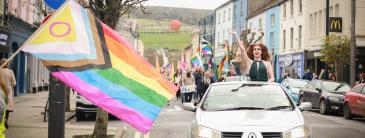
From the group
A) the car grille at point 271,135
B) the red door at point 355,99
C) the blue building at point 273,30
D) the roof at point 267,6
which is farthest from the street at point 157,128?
the roof at point 267,6

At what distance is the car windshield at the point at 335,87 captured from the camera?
22500mm

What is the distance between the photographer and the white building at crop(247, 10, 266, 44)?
5728cm

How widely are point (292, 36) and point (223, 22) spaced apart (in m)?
31.0

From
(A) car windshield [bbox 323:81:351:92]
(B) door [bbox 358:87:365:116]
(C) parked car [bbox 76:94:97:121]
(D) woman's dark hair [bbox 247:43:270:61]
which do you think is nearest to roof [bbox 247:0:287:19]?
(A) car windshield [bbox 323:81:351:92]

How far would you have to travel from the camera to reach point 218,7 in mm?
81875

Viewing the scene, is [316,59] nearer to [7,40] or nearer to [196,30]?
[7,40]

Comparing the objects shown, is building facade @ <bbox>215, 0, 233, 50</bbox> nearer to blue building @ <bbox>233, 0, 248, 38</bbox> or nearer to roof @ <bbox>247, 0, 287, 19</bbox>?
blue building @ <bbox>233, 0, 248, 38</bbox>

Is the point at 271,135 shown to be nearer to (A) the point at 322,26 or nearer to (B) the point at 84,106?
(B) the point at 84,106

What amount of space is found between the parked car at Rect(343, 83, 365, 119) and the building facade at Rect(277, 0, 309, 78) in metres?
23.5

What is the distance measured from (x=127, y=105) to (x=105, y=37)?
1.09m

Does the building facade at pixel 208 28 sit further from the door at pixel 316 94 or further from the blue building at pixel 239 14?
the door at pixel 316 94

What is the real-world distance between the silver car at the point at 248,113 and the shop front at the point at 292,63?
34668 mm

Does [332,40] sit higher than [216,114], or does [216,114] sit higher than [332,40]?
[332,40]

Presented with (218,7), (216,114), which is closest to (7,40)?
(216,114)
